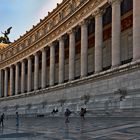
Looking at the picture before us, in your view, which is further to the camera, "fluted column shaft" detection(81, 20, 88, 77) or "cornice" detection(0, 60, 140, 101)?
"fluted column shaft" detection(81, 20, 88, 77)

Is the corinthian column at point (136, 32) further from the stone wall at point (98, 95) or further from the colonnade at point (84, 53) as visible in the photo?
the stone wall at point (98, 95)

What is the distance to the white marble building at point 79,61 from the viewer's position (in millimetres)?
40719

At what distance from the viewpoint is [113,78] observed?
42656 millimetres

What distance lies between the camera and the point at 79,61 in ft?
222

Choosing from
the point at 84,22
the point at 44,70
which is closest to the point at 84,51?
the point at 84,22

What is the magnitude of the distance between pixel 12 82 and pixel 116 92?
58636mm

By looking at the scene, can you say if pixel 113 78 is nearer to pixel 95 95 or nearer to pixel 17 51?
pixel 95 95

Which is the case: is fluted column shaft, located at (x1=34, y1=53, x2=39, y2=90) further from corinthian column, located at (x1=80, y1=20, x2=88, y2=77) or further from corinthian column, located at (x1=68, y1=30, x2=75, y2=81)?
corinthian column, located at (x1=80, y1=20, x2=88, y2=77)

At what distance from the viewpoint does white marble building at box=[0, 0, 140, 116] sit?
4072 centimetres

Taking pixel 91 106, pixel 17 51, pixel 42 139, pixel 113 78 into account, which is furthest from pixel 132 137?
pixel 17 51

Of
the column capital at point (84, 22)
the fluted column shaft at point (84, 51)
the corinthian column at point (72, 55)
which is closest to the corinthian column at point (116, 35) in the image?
the column capital at point (84, 22)

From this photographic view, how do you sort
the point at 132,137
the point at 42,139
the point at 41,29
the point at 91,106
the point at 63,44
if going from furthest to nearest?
1. the point at 41,29
2. the point at 63,44
3. the point at 91,106
4. the point at 42,139
5. the point at 132,137

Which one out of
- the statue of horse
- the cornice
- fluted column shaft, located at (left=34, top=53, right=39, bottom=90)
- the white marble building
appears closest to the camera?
the cornice

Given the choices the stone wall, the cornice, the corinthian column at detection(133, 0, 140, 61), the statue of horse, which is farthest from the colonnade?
the statue of horse
